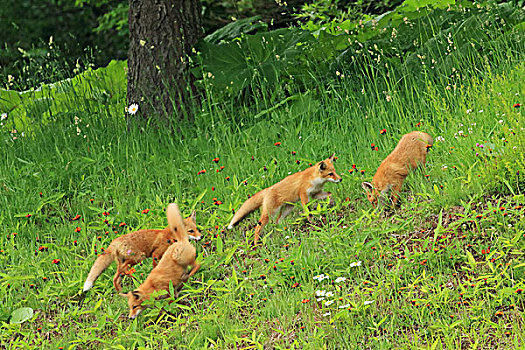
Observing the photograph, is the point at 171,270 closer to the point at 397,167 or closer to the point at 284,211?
the point at 284,211

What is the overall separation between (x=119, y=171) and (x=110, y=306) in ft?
7.44

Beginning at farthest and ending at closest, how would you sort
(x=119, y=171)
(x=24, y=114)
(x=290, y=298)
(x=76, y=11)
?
(x=76, y=11), (x=24, y=114), (x=119, y=171), (x=290, y=298)

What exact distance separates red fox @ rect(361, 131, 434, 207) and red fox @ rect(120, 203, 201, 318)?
4.05 ft

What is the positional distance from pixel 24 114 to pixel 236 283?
513 cm

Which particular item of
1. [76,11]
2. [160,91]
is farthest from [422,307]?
[76,11]

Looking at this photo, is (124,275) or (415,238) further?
(124,275)

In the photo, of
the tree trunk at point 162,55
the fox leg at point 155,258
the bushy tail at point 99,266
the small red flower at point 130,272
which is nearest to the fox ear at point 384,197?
the fox leg at point 155,258

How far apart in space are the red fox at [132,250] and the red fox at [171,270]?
0.06 m

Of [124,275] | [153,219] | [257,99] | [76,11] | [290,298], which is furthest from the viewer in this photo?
[76,11]

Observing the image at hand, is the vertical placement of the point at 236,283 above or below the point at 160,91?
below

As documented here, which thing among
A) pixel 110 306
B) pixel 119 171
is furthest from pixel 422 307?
pixel 119 171

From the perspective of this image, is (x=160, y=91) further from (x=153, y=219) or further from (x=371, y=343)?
(x=371, y=343)

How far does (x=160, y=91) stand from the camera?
7.31 meters

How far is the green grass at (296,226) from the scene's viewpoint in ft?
12.5
